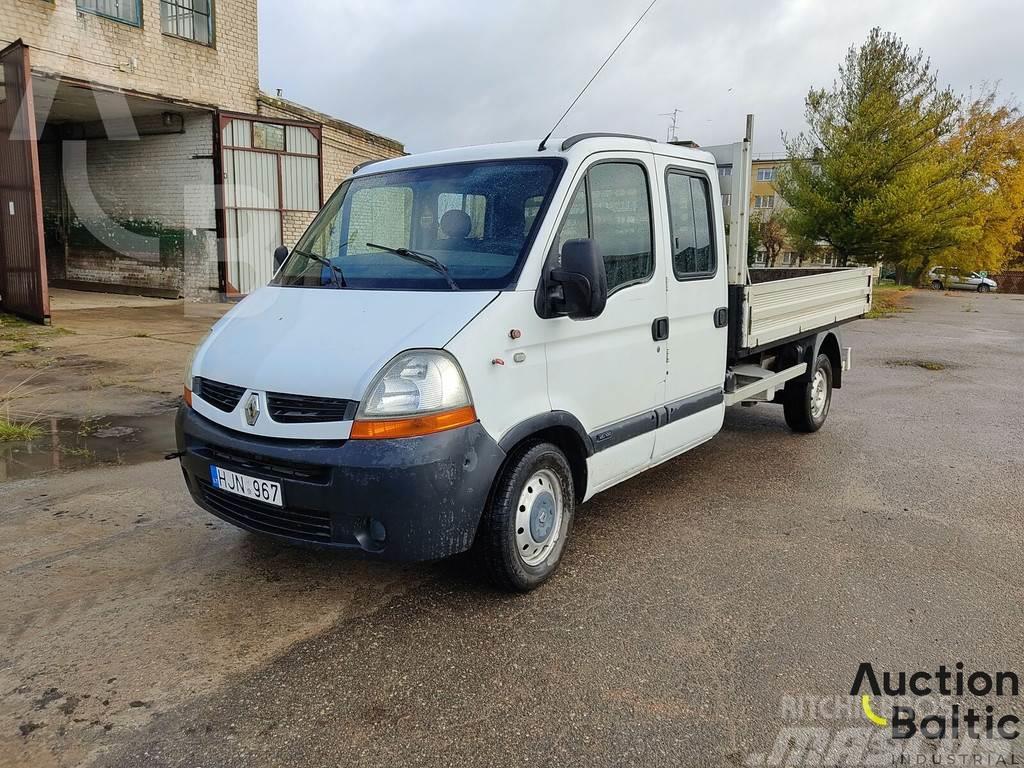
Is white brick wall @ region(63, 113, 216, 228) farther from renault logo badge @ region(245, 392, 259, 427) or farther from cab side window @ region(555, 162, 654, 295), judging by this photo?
renault logo badge @ region(245, 392, 259, 427)

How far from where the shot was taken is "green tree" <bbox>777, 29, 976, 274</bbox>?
73.5 feet

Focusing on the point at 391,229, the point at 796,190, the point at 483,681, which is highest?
the point at 796,190

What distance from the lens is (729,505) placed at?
4.98m

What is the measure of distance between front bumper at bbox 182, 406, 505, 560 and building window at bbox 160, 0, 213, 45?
46.2 ft

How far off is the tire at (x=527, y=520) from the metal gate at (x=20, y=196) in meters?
11.0

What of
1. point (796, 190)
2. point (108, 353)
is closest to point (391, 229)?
point (108, 353)

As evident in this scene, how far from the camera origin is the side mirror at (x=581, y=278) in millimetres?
3404

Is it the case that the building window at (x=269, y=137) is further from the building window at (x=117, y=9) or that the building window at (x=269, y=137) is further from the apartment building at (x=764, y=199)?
the apartment building at (x=764, y=199)

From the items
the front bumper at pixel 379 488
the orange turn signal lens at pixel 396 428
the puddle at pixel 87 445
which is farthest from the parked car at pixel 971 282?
the orange turn signal lens at pixel 396 428

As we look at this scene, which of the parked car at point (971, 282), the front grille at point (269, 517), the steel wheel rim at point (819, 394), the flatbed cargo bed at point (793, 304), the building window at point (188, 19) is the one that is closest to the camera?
the front grille at point (269, 517)

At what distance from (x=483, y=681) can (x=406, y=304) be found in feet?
5.28

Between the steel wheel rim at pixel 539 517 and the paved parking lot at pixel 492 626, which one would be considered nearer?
the paved parking lot at pixel 492 626

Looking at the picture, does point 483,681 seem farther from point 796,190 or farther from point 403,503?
point 796,190

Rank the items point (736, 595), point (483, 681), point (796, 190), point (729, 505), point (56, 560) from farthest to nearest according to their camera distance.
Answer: point (796, 190) → point (729, 505) → point (56, 560) → point (736, 595) → point (483, 681)
